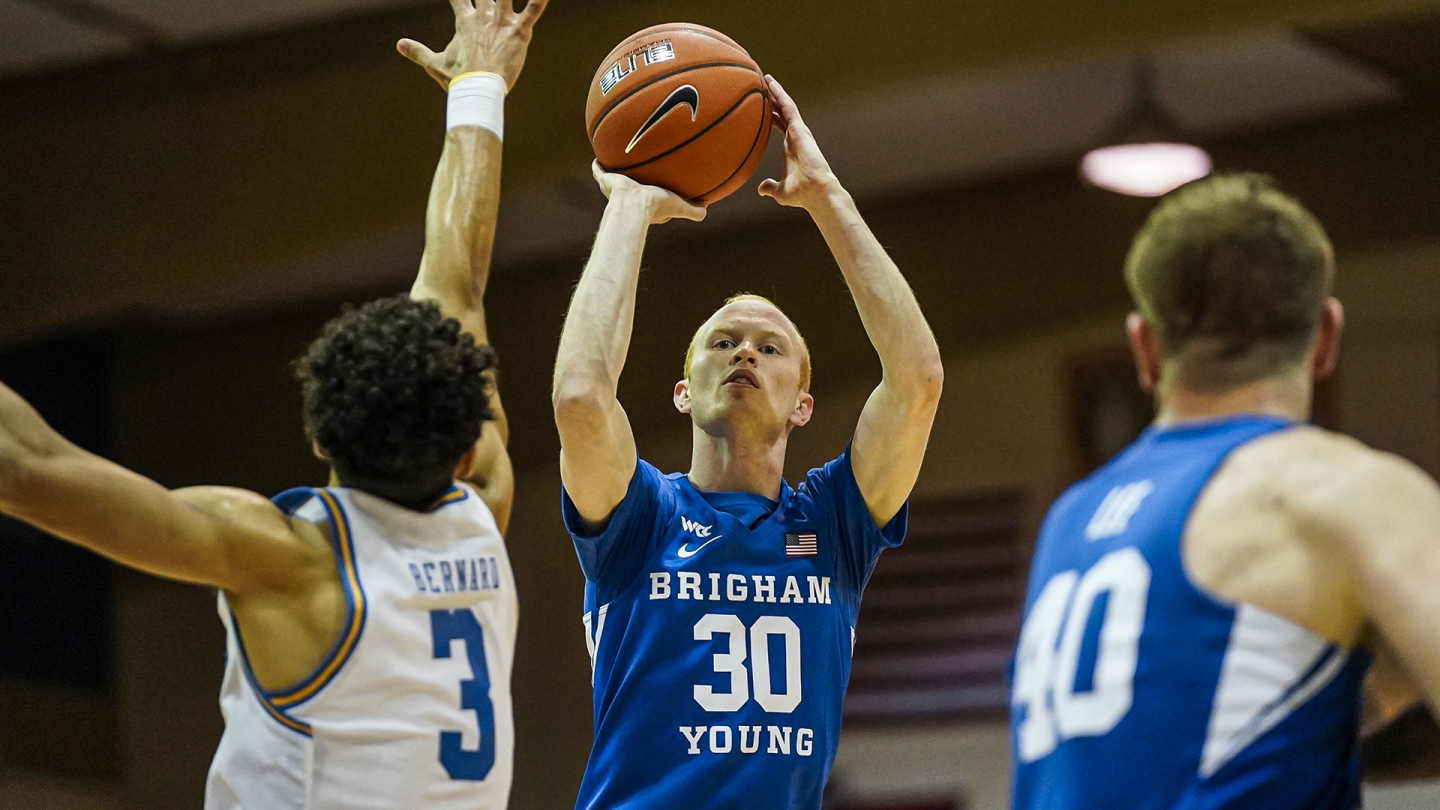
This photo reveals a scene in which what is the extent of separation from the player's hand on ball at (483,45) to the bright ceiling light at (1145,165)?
5.33 m

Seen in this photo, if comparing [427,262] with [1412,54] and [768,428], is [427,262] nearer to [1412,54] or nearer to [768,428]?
[768,428]

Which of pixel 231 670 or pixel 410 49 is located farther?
pixel 410 49

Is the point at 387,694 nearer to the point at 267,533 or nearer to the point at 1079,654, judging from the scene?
the point at 267,533

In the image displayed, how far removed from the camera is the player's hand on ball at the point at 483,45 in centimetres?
411

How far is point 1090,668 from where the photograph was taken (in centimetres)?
217

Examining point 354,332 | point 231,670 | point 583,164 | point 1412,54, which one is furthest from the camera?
point 1412,54

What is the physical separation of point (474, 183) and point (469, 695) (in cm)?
144

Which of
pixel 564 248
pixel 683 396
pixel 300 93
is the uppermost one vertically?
pixel 300 93

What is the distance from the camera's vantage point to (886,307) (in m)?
3.56

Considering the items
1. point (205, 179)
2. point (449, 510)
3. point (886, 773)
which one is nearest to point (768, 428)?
point (449, 510)

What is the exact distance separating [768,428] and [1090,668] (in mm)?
1608

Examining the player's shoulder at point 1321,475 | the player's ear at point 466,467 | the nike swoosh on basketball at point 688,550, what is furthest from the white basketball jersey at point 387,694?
the player's shoulder at point 1321,475

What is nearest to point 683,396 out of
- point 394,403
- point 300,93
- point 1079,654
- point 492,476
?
point 492,476

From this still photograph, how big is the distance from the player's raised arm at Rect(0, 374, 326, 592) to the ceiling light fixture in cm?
698
